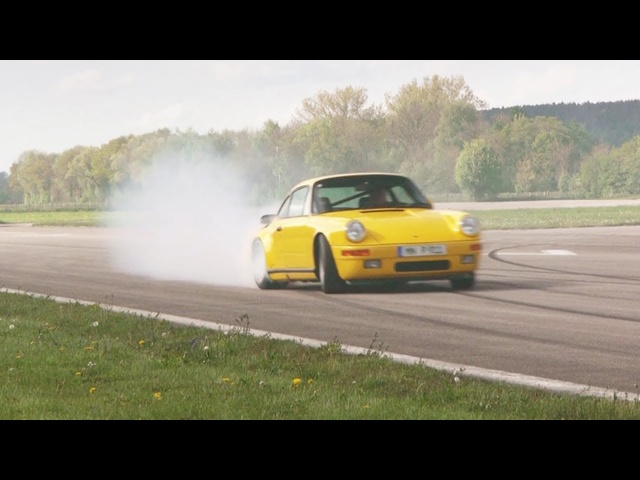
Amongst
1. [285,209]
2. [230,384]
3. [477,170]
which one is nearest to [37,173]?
[477,170]

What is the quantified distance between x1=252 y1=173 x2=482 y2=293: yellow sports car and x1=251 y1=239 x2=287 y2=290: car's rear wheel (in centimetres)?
9

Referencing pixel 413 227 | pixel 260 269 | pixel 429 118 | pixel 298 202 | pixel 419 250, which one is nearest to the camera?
pixel 419 250

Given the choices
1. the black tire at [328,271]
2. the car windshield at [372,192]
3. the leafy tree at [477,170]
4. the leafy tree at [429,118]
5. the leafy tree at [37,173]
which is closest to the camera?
the black tire at [328,271]

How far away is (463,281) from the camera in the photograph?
1597 cm

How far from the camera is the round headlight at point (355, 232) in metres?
15.1

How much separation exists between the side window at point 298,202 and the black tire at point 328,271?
1.12 meters

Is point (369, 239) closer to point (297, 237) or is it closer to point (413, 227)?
point (413, 227)

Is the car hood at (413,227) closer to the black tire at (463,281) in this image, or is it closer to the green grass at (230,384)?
the black tire at (463,281)

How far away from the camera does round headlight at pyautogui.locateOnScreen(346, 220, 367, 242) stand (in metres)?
15.1

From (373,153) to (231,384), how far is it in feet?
341

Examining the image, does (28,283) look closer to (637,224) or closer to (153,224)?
(637,224)

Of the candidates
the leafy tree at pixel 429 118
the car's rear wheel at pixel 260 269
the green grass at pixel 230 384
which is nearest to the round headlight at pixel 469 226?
the car's rear wheel at pixel 260 269
